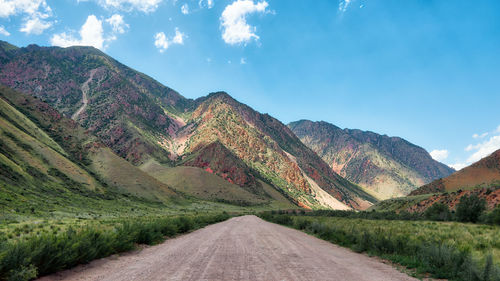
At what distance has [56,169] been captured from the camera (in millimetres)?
58000

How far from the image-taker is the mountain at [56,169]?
41156mm

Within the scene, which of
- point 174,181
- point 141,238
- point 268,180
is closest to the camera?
A: point 141,238

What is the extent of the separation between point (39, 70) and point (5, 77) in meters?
20.9

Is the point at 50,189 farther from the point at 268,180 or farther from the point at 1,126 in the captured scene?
the point at 268,180

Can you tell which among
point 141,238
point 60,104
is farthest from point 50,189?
point 60,104

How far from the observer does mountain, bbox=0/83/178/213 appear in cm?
4116

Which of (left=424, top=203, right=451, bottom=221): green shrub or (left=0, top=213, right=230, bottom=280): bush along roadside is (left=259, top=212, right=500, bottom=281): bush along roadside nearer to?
(left=0, top=213, right=230, bottom=280): bush along roadside

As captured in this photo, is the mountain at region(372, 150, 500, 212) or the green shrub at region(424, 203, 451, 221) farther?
the mountain at region(372, 150, 500, 212)

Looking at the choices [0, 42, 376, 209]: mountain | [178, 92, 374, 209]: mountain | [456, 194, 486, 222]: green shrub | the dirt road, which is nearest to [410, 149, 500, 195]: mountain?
[456, 194, 486, 222]: green shrub

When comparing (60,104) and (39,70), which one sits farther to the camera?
→ (39,70)

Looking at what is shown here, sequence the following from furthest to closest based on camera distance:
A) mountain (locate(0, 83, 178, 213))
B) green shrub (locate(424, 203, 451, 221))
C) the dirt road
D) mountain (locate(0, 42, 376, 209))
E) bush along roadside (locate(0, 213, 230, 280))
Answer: mountain (locate(0, 42, 376, 209)) < mountain (locate(0, 83, 178, 213)) < green shrub (locate(424, 203, 451, 221)) < the dirt road < bush along roadside (locate(0, 213, 230, 280))

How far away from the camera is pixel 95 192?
204 feet

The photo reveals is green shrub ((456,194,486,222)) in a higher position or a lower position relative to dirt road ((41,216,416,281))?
higher

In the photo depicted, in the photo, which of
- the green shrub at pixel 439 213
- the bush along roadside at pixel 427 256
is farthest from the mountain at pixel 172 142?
the bush along roadside at pixel 427 256
